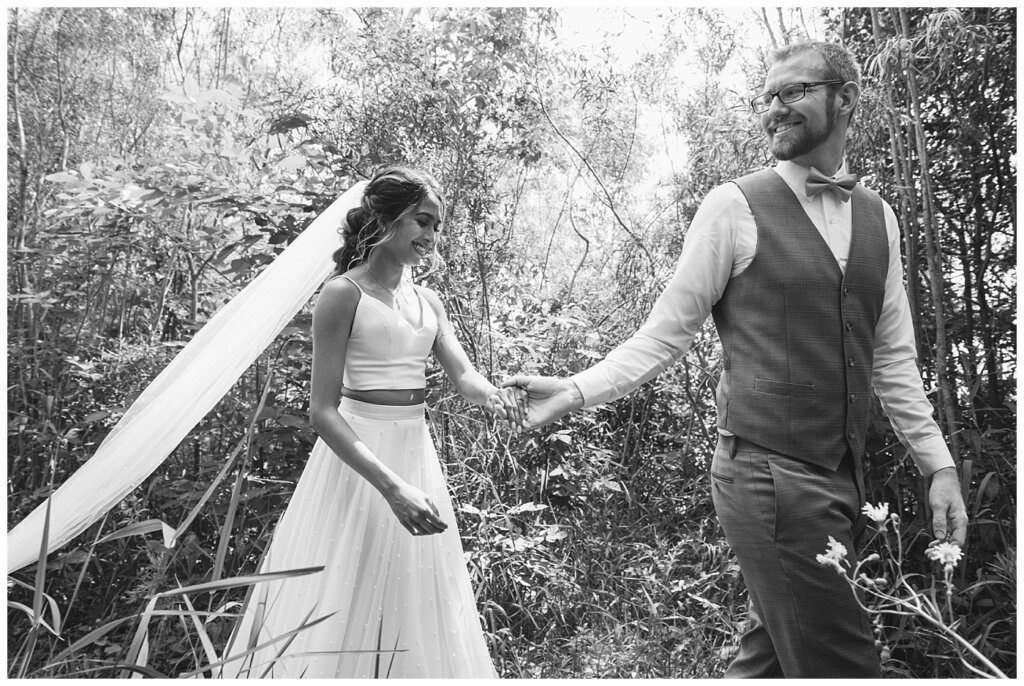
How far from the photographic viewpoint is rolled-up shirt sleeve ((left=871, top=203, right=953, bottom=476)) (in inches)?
71.4

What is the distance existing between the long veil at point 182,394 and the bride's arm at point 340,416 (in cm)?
40

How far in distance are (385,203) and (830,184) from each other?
1.19 m

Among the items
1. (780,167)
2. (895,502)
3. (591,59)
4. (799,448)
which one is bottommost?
(895,502)

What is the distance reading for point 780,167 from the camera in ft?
5.96

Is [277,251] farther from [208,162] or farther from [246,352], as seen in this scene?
[246,352]

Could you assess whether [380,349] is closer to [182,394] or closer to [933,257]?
[182,394]

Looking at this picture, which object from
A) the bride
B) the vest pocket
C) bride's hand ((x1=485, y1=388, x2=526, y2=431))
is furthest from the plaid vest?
the bride

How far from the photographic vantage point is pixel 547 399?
190cm

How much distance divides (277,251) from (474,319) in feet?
3.17

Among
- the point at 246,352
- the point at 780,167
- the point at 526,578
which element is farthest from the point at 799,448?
the point at 526,578

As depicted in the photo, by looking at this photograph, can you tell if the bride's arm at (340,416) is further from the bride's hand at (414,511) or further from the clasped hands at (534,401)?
the clasped hands at (534,401)

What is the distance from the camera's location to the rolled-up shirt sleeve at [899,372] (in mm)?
1812

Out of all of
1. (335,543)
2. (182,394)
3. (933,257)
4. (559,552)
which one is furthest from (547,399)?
(933,257)

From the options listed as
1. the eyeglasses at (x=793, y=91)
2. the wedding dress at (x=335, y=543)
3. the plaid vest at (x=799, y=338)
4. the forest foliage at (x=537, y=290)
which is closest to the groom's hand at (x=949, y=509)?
the plaid vest at (x=799, y=338)
